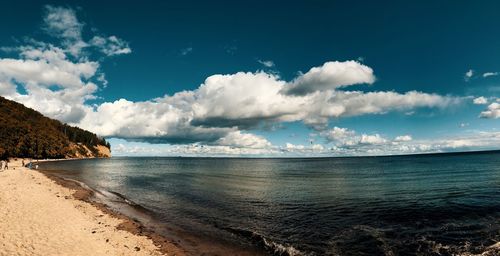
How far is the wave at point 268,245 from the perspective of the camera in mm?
20688

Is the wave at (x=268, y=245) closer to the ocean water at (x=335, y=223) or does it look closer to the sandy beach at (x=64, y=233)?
the ocean water at (x=335, y=223)

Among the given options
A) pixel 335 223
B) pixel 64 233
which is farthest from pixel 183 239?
pixel 335 223

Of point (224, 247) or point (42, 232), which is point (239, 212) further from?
point (42, 232)

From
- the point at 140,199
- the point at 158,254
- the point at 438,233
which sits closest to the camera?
the point at 158,254

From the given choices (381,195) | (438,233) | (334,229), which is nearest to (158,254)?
(334,229)

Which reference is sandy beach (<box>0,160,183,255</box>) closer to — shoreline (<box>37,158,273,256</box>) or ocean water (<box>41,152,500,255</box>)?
shoreline (<box>37,158,273,256</box>)

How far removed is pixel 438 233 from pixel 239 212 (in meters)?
19.6

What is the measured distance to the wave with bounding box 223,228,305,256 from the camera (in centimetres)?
2069

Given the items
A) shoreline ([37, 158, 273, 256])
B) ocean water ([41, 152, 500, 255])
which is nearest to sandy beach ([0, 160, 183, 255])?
shoreline ([37, 158, 273, 256])

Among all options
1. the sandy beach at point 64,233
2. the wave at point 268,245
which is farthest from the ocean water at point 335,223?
the sandy beach at point 64,233

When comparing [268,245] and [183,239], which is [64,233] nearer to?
[183,239]

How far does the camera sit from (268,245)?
72.4 ft

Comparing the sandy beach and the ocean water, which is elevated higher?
the sandy beach

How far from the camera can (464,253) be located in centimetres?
1977
